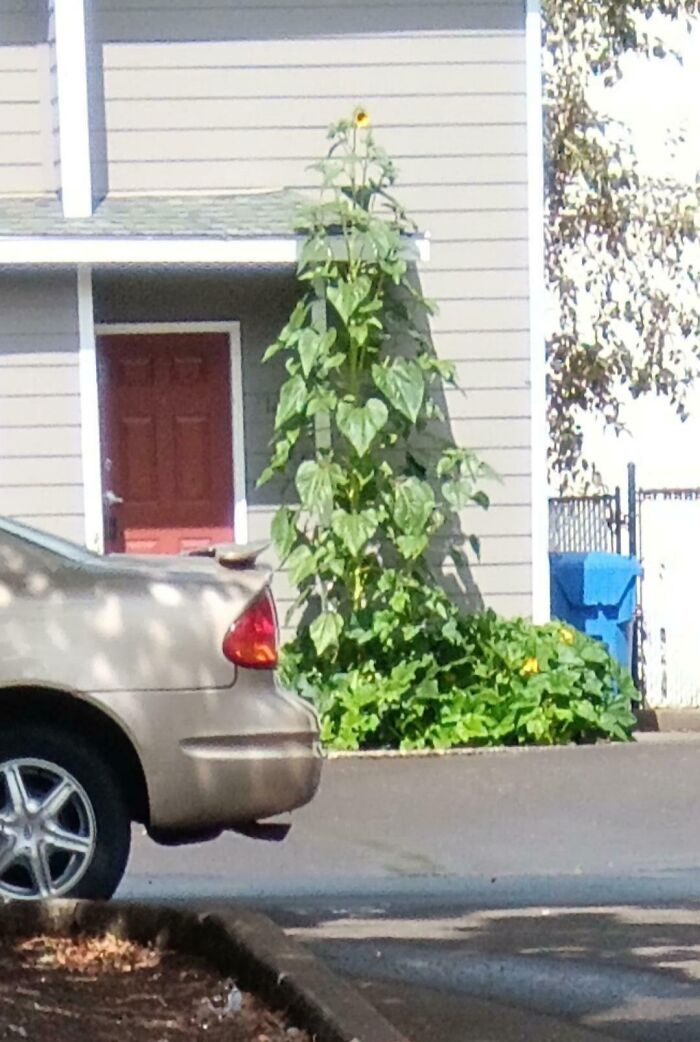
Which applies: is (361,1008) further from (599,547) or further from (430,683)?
(599,547)

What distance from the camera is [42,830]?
7.40 meters

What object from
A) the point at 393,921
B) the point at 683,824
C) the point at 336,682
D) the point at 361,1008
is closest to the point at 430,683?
the point at 336,682

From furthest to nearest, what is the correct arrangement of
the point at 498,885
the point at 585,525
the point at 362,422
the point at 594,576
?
1. the point at 585,525
2. the point at 594,576
3. the point at 362,422
4. the point at 498,885

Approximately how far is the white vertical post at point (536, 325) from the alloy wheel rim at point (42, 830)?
703 cm

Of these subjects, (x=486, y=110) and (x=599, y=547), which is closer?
(x=486, y=110)

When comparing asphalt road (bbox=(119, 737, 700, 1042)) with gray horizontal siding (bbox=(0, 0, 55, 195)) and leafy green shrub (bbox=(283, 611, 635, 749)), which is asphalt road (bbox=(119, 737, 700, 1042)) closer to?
leafy green shrub (bbox=(283, 611, 635, 749))

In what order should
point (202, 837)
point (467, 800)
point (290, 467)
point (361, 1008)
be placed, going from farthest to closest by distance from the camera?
point (290, 467)
point (467, 800)
point (202, 837)
point (361, 1008)

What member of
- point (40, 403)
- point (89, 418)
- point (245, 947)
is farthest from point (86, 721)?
point (40, 403)

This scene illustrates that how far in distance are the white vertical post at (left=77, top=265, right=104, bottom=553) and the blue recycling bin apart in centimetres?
297

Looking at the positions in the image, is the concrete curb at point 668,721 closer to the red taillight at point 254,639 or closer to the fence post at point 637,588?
the fence post at point 637,588

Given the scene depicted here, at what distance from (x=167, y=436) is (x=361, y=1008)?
912 centimetres

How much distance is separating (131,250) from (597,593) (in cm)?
375

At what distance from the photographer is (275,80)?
14164 mm

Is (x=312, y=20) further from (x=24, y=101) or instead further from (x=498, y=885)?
(x=498, y=885)
